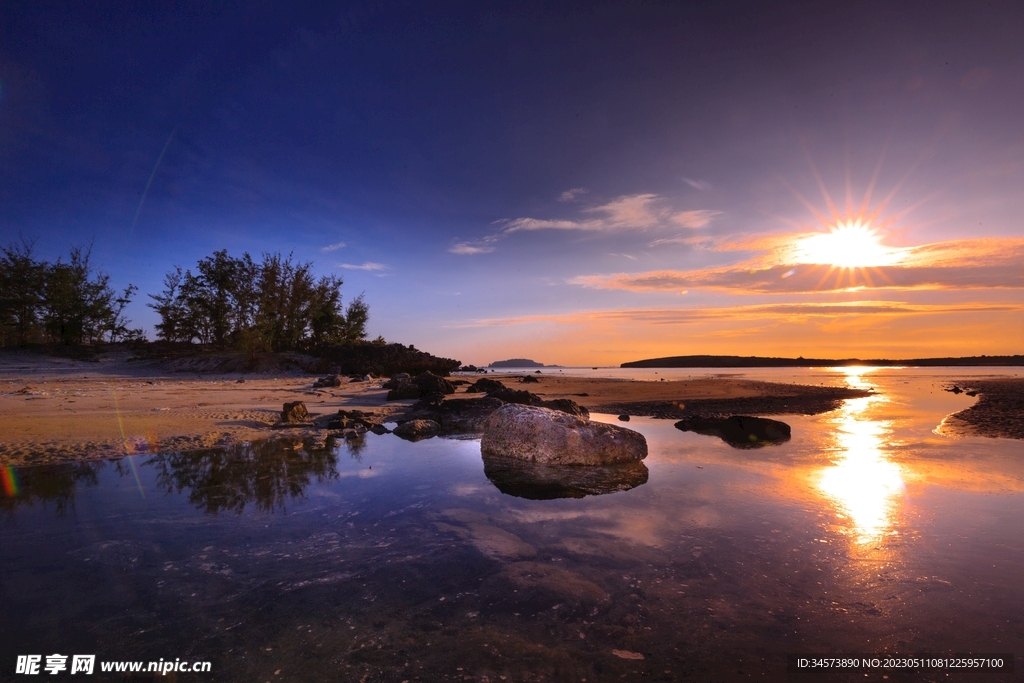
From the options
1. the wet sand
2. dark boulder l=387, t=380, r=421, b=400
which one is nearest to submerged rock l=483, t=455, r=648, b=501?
the wet sand

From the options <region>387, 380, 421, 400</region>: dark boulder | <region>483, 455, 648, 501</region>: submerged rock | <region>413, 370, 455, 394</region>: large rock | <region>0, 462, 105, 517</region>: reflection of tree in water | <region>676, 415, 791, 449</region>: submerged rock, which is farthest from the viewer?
<region>413, 370, 455, 394</region>: large rock

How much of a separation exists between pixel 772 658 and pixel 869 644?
70 cm

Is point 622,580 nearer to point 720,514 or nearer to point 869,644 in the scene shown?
point 869,644

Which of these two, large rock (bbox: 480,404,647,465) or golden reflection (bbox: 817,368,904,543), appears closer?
golden reflection (bbox: 817,368,904,543)

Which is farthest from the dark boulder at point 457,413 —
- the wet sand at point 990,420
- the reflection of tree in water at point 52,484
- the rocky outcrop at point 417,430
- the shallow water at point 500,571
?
the wet sand at point 990,420

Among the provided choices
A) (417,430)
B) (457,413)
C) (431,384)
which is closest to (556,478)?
(417,430)

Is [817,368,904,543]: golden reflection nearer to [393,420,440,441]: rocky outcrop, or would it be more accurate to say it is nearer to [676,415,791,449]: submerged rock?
[676,415,791,449]: submerged rock

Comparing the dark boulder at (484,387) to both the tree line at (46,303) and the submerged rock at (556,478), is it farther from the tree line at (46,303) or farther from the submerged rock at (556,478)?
the tree line at (46,303)

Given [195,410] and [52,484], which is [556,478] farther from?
[195,410]

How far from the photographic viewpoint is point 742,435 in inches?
421

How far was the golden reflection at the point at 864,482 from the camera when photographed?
4988 mm

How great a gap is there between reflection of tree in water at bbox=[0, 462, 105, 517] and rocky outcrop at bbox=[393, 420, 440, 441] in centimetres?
529

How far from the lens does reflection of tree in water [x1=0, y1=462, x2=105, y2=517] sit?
5418mm

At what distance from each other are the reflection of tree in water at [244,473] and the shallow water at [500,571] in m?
0.06
